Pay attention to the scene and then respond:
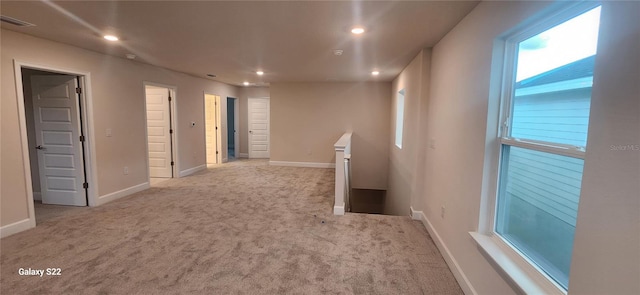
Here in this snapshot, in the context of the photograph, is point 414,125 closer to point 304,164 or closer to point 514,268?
point 514,268

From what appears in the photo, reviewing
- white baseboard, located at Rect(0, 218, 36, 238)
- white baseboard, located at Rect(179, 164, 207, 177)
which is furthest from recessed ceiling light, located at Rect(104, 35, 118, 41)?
white baseboard, located at Rect(179, 164, 207, 177)

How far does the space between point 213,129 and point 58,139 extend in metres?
3.71

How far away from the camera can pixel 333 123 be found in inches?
274

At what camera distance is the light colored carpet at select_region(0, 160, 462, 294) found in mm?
2188

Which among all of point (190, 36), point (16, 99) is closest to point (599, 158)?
point (190, 36)

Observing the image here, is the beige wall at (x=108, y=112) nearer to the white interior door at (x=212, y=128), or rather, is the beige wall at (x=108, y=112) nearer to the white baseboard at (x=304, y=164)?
the white interior door at (x=212, y=128)

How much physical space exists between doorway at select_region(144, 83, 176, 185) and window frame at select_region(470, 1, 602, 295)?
5513 mm

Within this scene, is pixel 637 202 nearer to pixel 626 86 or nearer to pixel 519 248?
pixel 626 86

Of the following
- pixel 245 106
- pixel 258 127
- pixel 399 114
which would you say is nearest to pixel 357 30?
pixel 399 114

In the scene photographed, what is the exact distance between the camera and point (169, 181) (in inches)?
215

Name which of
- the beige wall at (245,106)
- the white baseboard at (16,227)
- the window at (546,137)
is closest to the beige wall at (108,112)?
the white baseboard at (16,227)

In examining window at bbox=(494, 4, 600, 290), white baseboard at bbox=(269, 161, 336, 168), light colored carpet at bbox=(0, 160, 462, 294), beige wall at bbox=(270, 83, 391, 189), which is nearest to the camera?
window at bbox=(494, 4, 600, 290)

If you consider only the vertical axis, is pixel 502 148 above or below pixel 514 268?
above

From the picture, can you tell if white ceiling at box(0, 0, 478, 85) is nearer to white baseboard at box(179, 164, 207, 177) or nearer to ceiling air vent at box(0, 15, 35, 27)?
ceiling air vent at box(0, 15, 35, 27)
